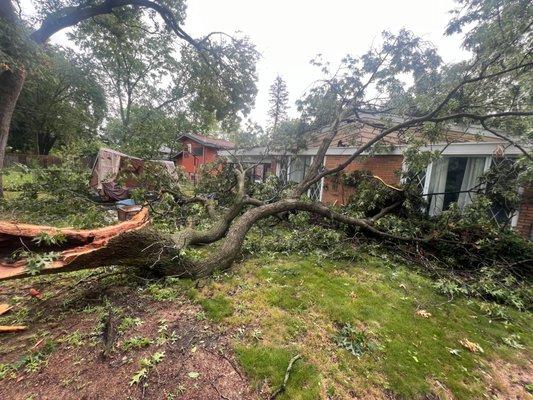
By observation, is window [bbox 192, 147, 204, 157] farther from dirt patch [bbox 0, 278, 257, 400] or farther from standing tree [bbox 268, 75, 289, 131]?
dirt patch [bbox 0, 278, 257, 400]

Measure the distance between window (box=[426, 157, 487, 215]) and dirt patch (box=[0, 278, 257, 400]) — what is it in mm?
6123

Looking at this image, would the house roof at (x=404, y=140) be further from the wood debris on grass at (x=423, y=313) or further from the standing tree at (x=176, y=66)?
the wood debris on grass at (x=423, y=313)

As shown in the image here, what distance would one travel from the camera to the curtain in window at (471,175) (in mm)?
6035

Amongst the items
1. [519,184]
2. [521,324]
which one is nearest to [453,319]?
[521,324]

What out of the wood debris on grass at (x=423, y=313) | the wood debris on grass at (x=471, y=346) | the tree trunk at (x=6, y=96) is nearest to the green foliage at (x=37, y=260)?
the wood debris on grass at (x=423, y=313)

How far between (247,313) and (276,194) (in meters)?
4.90

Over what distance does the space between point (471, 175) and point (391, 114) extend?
98.5 inches

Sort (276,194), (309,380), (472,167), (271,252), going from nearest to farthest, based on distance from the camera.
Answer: (309,380)
(271,252)
(472,167)
(276,194)

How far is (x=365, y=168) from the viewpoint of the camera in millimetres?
8516

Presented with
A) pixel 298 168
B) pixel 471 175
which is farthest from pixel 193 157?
pixel 471 175

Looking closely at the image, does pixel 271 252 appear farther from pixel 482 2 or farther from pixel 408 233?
pixel 482 2

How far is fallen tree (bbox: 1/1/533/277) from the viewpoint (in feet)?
11.3

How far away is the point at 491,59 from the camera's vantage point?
16.3 ft

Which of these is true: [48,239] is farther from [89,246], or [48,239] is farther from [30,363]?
[30,363]
